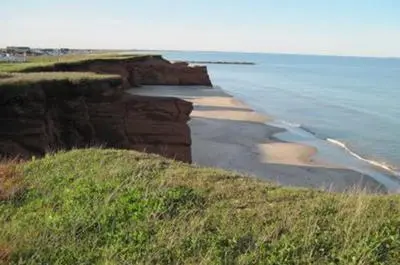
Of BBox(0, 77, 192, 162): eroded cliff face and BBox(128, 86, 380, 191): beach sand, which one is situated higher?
BBox(0, 77, 192, 162): eroded cliff face

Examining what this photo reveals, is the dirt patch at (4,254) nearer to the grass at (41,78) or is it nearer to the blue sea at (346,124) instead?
the grass at (41,78)

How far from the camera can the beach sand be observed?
60.1ft

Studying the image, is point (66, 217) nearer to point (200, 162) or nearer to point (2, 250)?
point (2, 250)

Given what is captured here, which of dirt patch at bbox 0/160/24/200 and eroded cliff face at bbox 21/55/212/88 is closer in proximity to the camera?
dirt patch at bbox 0/160/24/200

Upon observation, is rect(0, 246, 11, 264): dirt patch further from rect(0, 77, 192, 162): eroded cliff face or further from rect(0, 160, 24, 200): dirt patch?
rect(0, 77, 192, 162): eroded cliff face

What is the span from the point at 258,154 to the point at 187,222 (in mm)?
16553

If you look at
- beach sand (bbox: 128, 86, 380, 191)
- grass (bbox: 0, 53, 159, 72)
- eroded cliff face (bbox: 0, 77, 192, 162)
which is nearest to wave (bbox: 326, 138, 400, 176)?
beach sand (bbox: 128, 86, 380, 191)

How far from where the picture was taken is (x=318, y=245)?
216 inches

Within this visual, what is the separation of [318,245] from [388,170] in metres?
17.3

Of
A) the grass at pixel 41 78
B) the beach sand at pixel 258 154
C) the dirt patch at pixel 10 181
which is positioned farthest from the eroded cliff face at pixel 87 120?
the dirt patch at pixel 10 181

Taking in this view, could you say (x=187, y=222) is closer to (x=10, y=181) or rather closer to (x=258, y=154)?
(x=10, y=181)

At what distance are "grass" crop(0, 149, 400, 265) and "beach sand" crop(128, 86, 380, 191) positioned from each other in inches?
231

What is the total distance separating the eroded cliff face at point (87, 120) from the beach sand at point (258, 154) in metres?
2.12

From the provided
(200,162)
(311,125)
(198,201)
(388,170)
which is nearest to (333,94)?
(311,125)
